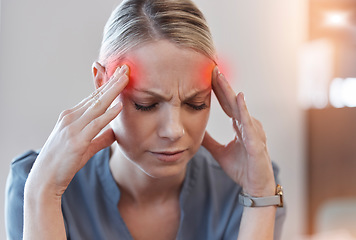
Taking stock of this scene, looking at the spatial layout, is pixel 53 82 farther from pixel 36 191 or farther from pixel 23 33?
pixel 36 191

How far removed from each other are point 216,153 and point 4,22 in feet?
2.64

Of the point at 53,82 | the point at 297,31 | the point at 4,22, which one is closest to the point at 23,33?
the point at 4,22

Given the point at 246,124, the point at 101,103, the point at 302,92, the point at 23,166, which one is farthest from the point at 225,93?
the point at 302,92

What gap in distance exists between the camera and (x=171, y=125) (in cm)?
80

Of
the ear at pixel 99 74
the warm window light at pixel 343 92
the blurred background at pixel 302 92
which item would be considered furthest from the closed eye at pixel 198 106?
the warm window light at pixel 343 92

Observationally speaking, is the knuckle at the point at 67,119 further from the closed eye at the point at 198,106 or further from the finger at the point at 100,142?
the closed eye at the point at 198,106

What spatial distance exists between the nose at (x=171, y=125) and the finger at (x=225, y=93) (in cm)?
15

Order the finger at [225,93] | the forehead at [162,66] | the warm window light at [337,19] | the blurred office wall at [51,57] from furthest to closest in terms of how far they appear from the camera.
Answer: the warm window light at [337,19] → the blurred office wall at [51,57] → the finger at [225,93] → the forehead at [162,66]

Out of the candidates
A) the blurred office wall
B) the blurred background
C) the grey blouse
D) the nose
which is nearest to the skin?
the nose

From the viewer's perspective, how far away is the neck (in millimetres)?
1014

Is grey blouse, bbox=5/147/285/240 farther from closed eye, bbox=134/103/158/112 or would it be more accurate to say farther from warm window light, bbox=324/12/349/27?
warm window light, bbox=324/12/349/27

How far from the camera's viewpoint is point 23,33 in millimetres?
1269

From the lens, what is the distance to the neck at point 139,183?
39.9 inches

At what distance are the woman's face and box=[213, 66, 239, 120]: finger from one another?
41 mm
